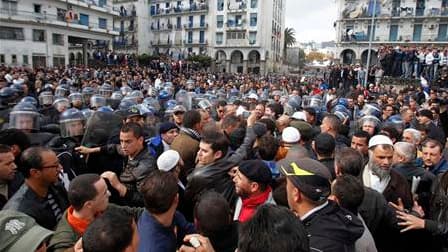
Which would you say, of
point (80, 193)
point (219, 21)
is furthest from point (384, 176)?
point (219, 21)

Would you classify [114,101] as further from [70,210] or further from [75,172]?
[70,210]

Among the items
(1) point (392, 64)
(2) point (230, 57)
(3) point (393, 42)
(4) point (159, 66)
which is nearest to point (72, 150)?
(1) point (392, 64)

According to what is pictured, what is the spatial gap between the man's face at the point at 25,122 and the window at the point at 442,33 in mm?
43543

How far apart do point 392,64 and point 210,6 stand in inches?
1553

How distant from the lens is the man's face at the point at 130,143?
12.9 ft

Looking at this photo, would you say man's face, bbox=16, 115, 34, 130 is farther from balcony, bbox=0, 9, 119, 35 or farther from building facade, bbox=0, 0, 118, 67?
balcony, bbox=0, 9, 119, 35

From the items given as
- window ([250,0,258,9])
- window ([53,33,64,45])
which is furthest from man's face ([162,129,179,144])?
window ([250,0,258,9])

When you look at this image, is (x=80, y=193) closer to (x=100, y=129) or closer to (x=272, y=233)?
(x=272, y=233)

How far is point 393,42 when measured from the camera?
4038 cm

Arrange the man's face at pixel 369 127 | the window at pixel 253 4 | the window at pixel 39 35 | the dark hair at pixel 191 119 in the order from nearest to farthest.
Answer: the dark hair at pixel 191 119
the man's face at pixel 369 127
the window at pixel 39 35
the window at pixel 253 4

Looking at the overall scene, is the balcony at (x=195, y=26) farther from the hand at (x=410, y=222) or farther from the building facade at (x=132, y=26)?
the hand at (x=410, y=222)

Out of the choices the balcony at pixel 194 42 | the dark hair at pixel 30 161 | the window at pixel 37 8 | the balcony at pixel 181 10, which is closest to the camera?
the dark hair at pixel 30 161

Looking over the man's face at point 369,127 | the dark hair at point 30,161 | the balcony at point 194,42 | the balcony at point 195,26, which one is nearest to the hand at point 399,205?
the dark hair at point 30,161

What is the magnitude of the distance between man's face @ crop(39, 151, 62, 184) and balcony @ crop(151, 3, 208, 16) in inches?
2213
